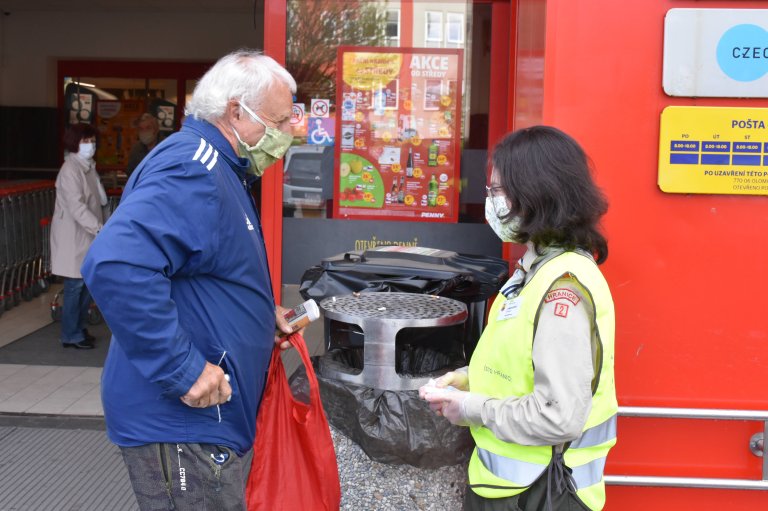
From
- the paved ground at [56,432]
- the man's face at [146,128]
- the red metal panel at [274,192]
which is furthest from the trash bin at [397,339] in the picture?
the man's face at [146,128]

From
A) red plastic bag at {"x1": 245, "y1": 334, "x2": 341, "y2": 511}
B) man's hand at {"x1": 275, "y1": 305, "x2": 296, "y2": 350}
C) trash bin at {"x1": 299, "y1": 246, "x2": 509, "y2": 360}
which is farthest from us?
trash bin at {"x1": 299, "y1": 246, "x2": 509, "y2": 360}

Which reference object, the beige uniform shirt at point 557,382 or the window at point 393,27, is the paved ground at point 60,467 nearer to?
the beige uniform shirt at point 557,382

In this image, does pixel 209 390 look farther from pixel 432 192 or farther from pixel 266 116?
pixel 432 192

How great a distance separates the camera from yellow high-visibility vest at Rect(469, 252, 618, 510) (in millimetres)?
1787

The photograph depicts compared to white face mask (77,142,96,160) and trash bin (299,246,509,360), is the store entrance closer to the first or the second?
trash bin (299,246,509,360)

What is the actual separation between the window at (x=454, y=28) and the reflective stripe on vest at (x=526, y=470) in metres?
3.17

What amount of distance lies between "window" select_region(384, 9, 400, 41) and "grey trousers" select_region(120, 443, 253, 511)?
121 inches

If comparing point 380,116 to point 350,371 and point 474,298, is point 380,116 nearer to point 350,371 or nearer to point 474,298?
point 474,298

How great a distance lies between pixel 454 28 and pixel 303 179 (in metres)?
1.21

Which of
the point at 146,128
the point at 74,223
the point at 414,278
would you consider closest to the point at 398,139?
the point at 414,278

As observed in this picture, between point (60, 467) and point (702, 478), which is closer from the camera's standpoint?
point (702, 478)

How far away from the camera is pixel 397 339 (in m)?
2.78

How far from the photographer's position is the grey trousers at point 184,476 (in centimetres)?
201

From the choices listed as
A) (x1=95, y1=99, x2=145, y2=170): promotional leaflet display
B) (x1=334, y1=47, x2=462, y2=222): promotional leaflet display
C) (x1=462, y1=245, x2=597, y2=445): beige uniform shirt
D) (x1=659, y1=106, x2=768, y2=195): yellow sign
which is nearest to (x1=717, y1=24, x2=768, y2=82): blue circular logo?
(x1=659, y1=106, x2=768, y2=195): yellow sign
